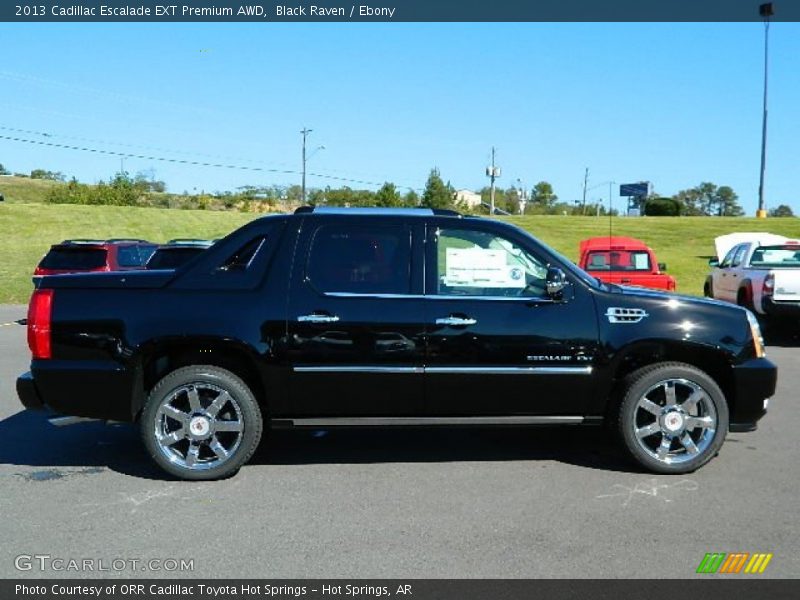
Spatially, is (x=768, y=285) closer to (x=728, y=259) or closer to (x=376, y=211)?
(x=728, y=259)

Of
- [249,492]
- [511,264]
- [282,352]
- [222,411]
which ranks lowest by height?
[249,492]

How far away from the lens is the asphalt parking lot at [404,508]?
391 centimetres

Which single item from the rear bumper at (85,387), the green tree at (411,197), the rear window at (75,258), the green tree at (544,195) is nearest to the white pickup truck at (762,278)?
the rear bumper at (85,387)

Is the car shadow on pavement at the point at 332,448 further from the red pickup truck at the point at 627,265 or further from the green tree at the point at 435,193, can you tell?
the green tree at the point at 435,193

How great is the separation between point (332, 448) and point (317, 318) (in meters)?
1.44

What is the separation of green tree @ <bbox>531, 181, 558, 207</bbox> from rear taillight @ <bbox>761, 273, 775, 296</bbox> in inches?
4287

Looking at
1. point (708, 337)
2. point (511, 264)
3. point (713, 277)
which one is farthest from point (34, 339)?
point (713, 277)

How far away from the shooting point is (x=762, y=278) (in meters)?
11.9

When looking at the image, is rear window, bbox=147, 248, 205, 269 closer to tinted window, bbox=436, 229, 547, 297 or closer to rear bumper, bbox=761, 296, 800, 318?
tinted window, bbox=436, 229, 547, 297

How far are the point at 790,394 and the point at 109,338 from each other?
6971 millimetres

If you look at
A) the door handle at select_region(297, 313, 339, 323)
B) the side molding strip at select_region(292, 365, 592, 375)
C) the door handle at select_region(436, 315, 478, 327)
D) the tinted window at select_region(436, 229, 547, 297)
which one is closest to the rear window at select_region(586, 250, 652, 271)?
the tinted window at select_region(436, 229, 547, 297)

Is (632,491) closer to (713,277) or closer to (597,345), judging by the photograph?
(597,345)

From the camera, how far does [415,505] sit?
4.70 metres

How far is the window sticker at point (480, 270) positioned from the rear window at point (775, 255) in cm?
1008
